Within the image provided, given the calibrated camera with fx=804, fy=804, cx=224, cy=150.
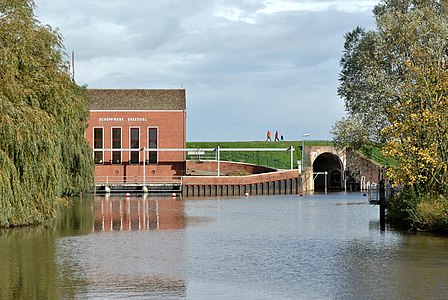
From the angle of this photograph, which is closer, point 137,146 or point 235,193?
point 235,193

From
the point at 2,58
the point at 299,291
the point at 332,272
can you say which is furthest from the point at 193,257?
the point at 2,58

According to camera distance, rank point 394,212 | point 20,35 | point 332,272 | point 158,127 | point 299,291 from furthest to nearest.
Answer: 1. point 158,127
2. point 394,212
3. point 20,35
4. point 332,272
5. point 299,291

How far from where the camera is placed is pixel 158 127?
254 ft

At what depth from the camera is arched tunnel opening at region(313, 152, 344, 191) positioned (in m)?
86.3

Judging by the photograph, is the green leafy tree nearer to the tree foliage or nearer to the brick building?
the tree foliage

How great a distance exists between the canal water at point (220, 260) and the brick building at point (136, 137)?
123 ft

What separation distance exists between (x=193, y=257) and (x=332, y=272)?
5099mm

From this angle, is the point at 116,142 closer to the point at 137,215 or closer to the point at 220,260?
the point at 137,215

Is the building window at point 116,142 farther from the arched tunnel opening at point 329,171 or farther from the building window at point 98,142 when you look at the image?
the arched tunnel opening at point 329,171

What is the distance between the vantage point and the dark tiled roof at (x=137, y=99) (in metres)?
77.2

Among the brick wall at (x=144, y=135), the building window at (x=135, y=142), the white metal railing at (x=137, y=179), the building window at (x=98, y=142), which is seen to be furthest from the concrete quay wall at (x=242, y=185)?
the building window at (x=98, y=142)

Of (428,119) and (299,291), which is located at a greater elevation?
(428,119)

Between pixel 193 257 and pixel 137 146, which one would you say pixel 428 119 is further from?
pixel 137 146

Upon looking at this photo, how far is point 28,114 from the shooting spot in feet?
95.7
